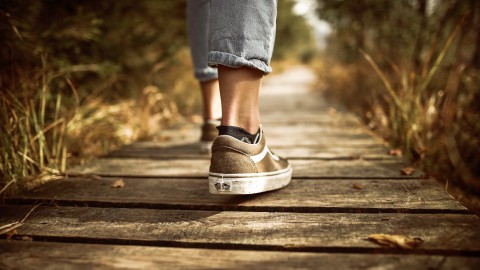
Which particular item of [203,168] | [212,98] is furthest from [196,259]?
[212,98]

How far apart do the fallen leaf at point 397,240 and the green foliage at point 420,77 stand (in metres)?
0.92

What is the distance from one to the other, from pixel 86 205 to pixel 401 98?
1.70 meters

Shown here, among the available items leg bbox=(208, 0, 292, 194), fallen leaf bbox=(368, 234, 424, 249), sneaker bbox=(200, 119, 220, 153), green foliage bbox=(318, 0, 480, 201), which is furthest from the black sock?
green foliage bbox=(318, 0, 480, 201)

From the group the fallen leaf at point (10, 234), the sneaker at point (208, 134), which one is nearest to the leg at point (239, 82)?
the fallen leaf at point (10, 234)

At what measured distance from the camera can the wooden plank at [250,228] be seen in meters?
0.89

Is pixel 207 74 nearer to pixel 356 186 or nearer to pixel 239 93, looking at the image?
pixel 239 93

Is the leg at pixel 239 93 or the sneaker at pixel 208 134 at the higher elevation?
the leg at pixel 239 93

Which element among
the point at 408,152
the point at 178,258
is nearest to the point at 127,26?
the point at 408,152

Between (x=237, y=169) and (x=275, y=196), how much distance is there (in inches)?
7.2

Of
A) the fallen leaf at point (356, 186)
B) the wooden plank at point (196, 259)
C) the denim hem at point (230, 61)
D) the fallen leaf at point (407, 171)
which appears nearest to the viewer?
the wooden plank at point (196, 259)

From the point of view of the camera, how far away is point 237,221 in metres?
1.04

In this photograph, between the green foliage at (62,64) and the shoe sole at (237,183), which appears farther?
the green foliage at (62,64)

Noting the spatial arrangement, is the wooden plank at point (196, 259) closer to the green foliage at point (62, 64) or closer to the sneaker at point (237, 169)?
the sneaker at point (237, 169)

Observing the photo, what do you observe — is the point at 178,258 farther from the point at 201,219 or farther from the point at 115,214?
the point at 115,214
